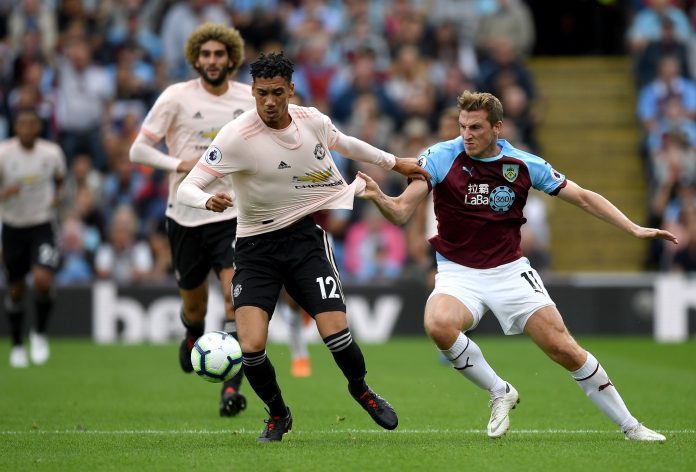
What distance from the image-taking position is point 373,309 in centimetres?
1847

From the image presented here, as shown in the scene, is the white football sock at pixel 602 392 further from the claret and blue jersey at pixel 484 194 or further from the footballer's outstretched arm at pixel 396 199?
the footballer's outstretched arm at pixel 396 199

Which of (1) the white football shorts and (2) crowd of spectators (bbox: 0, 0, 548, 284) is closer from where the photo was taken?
(1) the white football shorts

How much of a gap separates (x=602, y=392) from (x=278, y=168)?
2.65 m

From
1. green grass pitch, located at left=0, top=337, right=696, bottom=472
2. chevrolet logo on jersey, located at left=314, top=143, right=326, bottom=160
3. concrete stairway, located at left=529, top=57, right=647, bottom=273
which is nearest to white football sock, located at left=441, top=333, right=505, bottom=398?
green grass pitch, located at left=0, top=337, right=696, bottom=472

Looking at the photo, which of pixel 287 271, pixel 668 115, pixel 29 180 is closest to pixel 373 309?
pixel 29 180

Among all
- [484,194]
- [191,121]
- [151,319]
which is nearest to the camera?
[484,194]

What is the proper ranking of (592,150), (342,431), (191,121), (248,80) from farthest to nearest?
(592,150) < (248,80) < (191,121) < (342,431)

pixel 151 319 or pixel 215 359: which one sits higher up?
pixel 215 359

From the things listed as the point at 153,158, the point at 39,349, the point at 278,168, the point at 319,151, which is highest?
the point at 319,151

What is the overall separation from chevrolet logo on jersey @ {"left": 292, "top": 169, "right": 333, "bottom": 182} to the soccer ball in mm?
1224

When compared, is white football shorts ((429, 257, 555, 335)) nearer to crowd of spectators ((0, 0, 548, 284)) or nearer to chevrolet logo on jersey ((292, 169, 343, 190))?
chevrolet logo on jersey ((292, 169, 343, 190))

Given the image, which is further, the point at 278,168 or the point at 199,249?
the point at 199,249

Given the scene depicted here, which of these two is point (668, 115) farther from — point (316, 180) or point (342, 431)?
point (316, 180)

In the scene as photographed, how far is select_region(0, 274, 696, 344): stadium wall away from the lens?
18359mm
